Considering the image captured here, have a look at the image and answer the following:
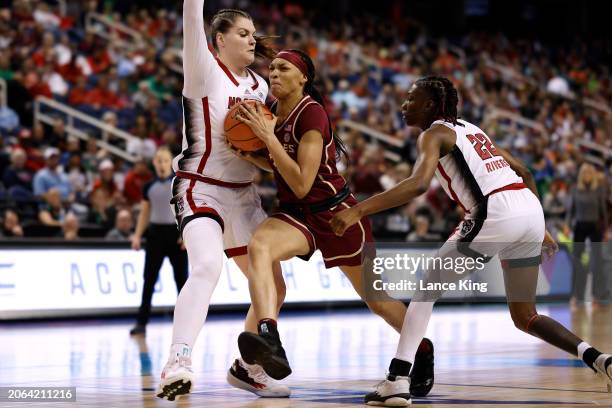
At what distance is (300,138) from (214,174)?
0.58 m

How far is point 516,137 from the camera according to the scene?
2481 centimetres

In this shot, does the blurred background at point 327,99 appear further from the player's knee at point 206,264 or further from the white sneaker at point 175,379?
the white sneaker at point 175,379

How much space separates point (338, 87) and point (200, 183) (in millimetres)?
17065

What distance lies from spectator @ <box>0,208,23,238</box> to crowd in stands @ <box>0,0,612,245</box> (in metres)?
0.02

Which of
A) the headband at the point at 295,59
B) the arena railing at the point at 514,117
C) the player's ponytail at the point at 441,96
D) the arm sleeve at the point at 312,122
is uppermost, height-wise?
the arena railing at the point at 514,117

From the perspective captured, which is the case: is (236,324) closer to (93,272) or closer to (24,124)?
(93,272)

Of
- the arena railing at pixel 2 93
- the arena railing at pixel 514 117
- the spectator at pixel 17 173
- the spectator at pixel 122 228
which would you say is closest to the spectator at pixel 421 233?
the spectator at pixel 122 228

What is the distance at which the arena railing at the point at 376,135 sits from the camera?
71.3ft

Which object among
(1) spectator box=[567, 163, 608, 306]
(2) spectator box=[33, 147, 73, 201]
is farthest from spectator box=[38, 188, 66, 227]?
(1) spectator box=[567, 163, 608, 306]

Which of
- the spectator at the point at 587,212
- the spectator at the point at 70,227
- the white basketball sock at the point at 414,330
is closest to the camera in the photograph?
the white basketball sock at the point at 414,330

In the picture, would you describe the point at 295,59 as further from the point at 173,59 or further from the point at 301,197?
the point at 173,59

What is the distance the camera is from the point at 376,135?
21922mm

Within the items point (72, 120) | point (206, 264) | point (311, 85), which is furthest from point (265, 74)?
point (206, 264)

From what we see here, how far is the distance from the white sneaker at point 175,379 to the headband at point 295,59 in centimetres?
189
